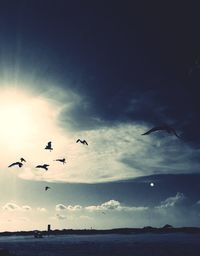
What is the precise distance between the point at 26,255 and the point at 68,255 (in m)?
13.2

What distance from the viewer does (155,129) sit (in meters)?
18.5

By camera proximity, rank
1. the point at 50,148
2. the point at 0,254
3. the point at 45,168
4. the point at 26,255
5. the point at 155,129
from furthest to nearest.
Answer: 1. the point at 26,255
2. the point at 0,254
3. the point at 45,168
4. the point at 50,148
5. the point at 155,129

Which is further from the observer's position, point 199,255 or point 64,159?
point 199,255

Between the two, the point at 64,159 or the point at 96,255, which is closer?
the point at 64,159

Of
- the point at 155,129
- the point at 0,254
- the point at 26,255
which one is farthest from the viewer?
the point at 26,255

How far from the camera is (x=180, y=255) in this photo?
385 ft

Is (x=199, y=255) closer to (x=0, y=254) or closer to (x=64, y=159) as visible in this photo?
(x=0, y=254)

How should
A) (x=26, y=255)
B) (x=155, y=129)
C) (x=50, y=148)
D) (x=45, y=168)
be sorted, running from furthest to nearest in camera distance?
(x=26, y=255) → (x=45, y=168) → (x=50, y=148) → (x=155, y=129)

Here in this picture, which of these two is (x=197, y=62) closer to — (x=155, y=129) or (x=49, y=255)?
(x=155, y=129)

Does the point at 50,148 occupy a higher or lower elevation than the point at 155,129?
higher

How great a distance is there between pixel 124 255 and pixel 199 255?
23.3 m

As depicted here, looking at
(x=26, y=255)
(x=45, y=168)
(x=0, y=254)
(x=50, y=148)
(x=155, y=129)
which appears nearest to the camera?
(x=155, y=129)

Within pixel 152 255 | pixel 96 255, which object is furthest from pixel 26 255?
pixel 152 255

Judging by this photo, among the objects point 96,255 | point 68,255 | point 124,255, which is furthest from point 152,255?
point 68,255
